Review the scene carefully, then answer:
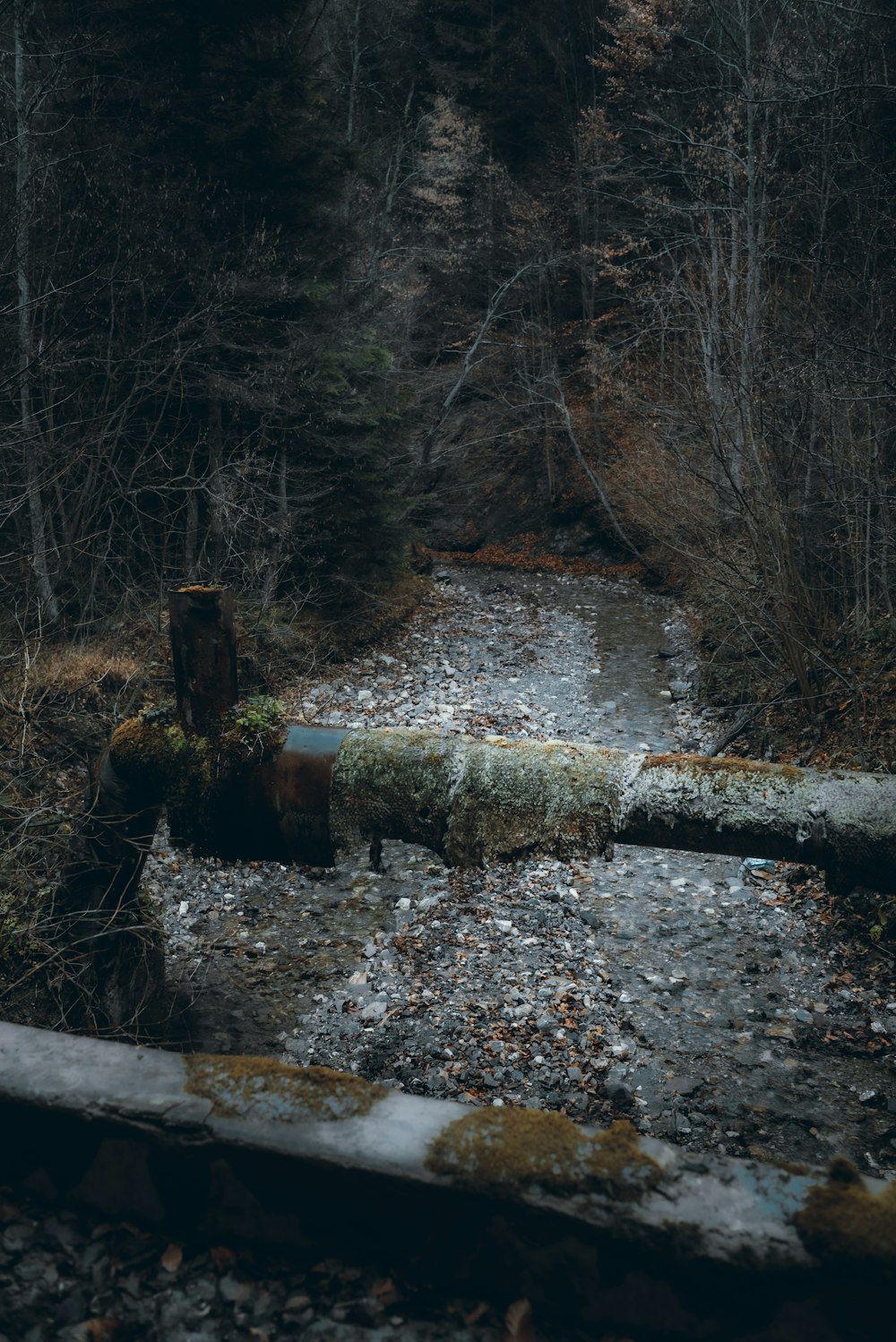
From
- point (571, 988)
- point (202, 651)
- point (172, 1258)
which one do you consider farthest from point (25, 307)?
point (172, 1258)

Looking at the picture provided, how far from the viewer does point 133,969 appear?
5508mm

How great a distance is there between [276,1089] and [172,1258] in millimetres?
511

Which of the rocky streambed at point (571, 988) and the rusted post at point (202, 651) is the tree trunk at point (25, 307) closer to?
the rocky streambed at point (571, 988)

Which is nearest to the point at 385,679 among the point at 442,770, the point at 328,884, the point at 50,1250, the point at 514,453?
the point at 328,884

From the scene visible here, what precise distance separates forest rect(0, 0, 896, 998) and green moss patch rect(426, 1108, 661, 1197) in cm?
368

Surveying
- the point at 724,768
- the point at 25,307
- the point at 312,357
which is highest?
the point at 25,307

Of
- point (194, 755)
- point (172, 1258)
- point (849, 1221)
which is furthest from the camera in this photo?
point (194, 755)

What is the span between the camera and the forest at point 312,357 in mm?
8961

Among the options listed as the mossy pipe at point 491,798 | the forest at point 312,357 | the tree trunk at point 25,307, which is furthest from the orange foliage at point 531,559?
the mossy pipe at point 491,798

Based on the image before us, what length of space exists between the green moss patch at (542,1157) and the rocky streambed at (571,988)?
2.52 meters

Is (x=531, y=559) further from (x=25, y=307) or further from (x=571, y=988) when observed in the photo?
(x=571, y=988)

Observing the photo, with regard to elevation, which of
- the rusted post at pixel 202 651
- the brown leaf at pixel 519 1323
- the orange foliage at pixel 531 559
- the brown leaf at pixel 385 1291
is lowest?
the orange foliage at pixel 531 559

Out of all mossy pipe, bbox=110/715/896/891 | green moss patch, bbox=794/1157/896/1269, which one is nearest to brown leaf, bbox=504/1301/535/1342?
green moss patch, bbox=794/1157/896/1269

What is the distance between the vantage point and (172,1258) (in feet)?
7.91
